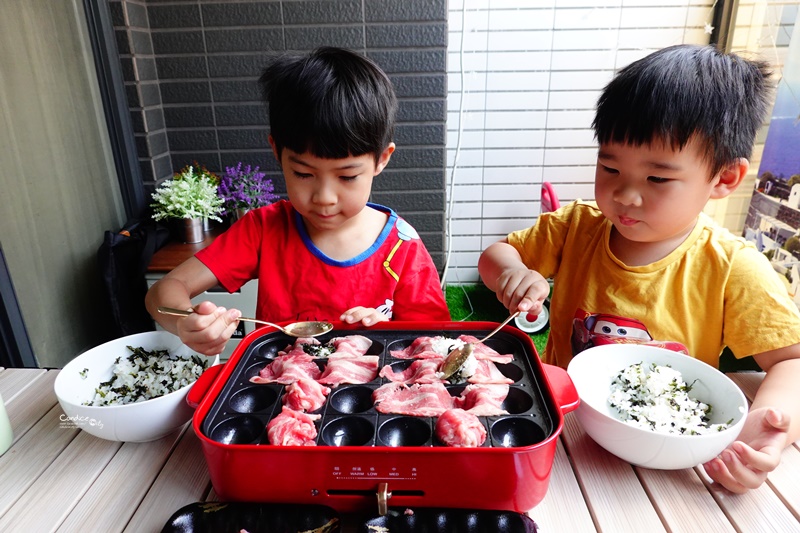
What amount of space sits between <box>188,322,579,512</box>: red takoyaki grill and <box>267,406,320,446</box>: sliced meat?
0.06ft

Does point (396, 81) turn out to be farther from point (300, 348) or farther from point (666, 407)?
point (666, 407)

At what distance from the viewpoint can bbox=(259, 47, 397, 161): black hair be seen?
130cm

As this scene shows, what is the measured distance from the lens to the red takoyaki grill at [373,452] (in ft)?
2.67

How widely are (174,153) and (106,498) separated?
8.77ft

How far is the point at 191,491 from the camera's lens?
3.07 ft

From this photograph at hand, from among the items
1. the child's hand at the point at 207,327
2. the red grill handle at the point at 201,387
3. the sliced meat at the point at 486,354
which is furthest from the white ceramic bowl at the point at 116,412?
the sliced meat at the point at 486,354

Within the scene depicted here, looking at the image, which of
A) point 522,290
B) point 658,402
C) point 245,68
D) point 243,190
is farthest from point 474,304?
point 658,402

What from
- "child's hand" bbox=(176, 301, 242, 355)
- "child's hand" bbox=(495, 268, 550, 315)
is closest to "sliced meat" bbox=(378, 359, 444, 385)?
"child's hand" bbox=(495, 268, 550, 315)

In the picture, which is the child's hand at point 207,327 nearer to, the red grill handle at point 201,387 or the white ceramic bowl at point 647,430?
the red grill handle at point 201,387

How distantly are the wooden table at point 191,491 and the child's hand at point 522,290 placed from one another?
274mm

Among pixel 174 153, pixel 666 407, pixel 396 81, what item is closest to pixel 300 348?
pixel 666 407

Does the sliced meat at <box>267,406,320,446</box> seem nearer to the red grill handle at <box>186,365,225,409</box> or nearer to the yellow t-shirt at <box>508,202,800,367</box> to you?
the red grill handle at <box>186,365,225,409</box>

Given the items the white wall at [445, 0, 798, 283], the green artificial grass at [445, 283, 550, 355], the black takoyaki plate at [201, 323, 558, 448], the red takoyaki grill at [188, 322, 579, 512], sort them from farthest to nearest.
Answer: the green artificial grass at [445, 283, 550, 355] < the white wall at [445, 0, 798, 283] < the black takoyaki plate at [201, 323, 558, 448] < the red takoyaki grill at [188, 322, 579, 512]

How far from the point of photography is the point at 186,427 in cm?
110
